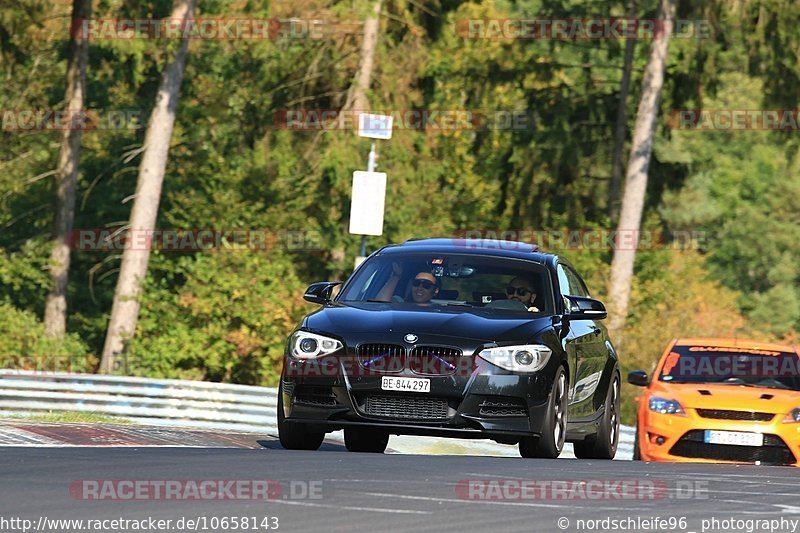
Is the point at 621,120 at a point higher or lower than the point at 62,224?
higher

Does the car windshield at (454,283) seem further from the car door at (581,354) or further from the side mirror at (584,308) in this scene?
the car door at (581,354)

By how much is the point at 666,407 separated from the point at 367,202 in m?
7.31

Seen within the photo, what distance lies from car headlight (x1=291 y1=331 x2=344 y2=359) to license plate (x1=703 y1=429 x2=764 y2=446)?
16.7ft

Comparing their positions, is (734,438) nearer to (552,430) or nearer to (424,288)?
(552,430)

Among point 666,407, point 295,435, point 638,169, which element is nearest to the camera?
point 295,435

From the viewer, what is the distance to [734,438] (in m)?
16.5

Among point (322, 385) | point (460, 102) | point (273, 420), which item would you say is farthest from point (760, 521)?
point (460, 102)

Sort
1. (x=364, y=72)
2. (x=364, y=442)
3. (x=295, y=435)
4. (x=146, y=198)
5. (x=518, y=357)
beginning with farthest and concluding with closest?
(x=364, y=72) < (x=146, y=198) < (x=364, y=442) < (x=295, y=435) < (x=518, y=357)

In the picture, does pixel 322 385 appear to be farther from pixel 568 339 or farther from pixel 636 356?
pixel 636 356

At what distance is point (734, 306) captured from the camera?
214 ft

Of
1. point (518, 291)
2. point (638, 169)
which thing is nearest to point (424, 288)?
point (518, 291)

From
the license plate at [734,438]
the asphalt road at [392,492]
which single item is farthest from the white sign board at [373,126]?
the asphalt road at [392,492]

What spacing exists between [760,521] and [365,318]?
4.96 metres

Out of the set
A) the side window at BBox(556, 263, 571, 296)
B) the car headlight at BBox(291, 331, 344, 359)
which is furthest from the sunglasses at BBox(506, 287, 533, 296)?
the car headlight at BBox(291, 331, 344, 359)
